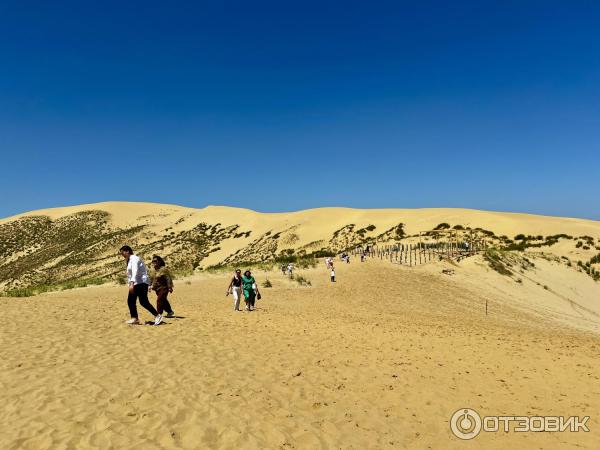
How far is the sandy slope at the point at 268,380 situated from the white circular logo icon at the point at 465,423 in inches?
6.4

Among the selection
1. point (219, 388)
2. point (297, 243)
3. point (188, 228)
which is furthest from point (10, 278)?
point (219, 388)

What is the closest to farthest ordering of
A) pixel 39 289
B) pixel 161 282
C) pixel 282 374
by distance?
pixel 282 374 → pixel 161 282 → pixel 39 289

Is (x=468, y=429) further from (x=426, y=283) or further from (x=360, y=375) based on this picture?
(x=426, y=283)

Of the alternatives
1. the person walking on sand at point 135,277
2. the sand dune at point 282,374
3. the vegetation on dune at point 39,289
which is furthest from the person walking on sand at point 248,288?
the vegetation on dune at point 39,289

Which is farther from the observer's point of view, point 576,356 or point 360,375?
point 576,356

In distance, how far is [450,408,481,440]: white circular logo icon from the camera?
281 inches

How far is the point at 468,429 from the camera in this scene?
24.0 ft

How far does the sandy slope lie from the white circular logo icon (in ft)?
0.53

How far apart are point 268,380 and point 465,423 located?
3884 millimetres

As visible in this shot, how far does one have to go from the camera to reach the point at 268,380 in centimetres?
869

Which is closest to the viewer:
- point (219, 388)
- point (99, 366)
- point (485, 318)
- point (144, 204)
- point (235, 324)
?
point (219, 388)

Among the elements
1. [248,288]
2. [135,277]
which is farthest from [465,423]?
[248,288]

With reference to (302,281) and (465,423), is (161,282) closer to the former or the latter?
(465,423)

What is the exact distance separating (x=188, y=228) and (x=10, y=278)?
3479 centimetres
